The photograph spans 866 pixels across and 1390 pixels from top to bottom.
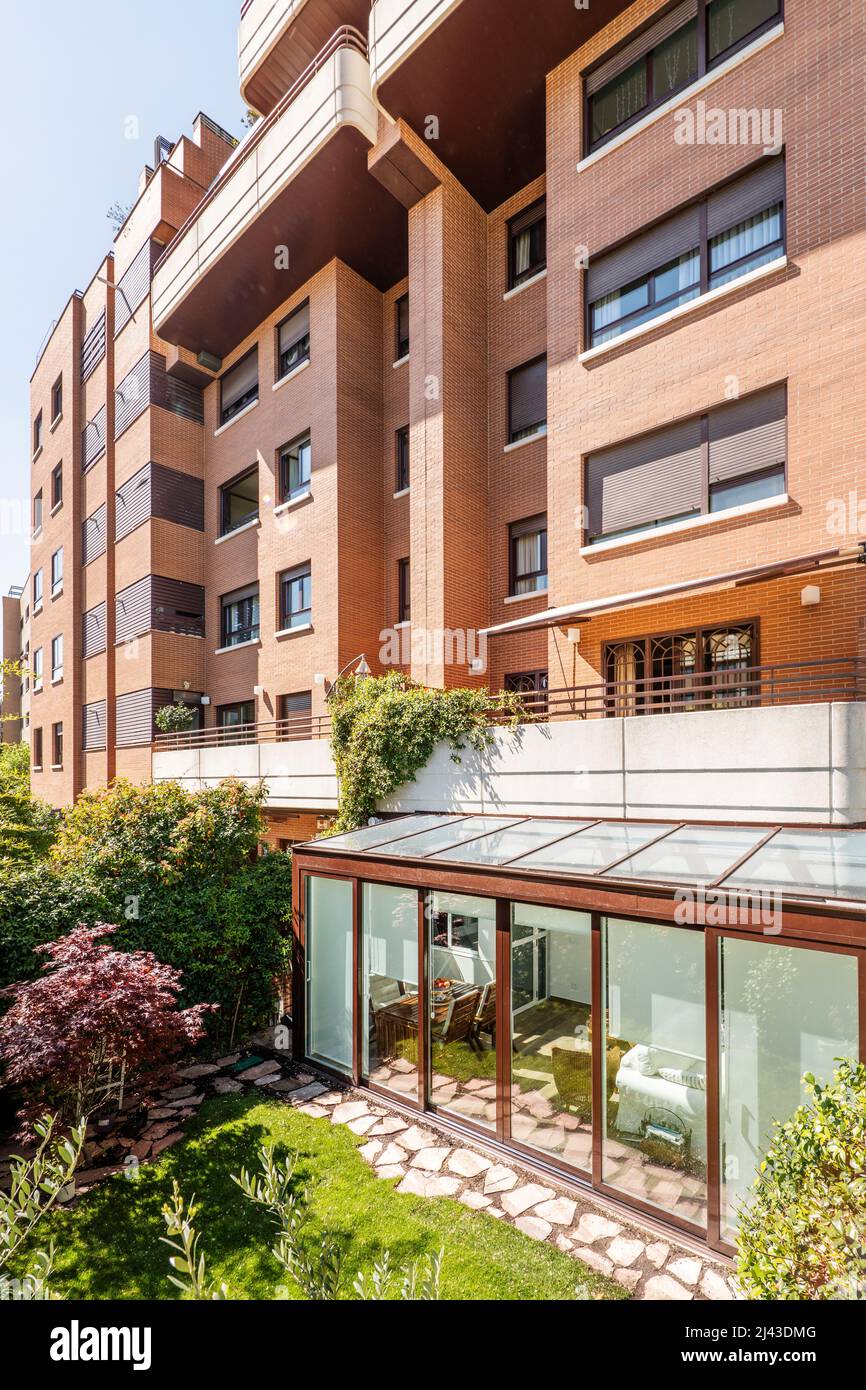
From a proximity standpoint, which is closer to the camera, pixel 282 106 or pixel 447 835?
pixel 447 835

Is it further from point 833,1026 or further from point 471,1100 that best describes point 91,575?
point 833,1026

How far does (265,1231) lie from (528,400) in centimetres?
1411

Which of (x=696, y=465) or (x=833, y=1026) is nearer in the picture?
(x=833, y=1026)

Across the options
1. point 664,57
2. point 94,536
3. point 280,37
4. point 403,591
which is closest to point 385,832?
point 403,591

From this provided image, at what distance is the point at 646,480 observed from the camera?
1109 centimetres

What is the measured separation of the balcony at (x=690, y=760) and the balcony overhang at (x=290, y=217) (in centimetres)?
1182

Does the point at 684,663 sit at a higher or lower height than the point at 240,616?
lower

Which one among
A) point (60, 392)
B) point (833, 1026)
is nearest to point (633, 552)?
point (833, 1026)

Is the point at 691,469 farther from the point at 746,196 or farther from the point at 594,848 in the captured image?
the point at 594,848

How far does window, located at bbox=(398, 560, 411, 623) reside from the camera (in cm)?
1630

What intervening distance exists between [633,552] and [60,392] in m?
26.0

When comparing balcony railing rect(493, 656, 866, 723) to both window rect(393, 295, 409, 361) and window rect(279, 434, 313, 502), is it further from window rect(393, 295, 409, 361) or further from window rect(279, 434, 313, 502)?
window rect(393, 295, 409, 361)

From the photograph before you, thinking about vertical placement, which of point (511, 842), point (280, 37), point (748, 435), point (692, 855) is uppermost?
point (280, 37)

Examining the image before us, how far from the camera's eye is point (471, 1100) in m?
7.43
